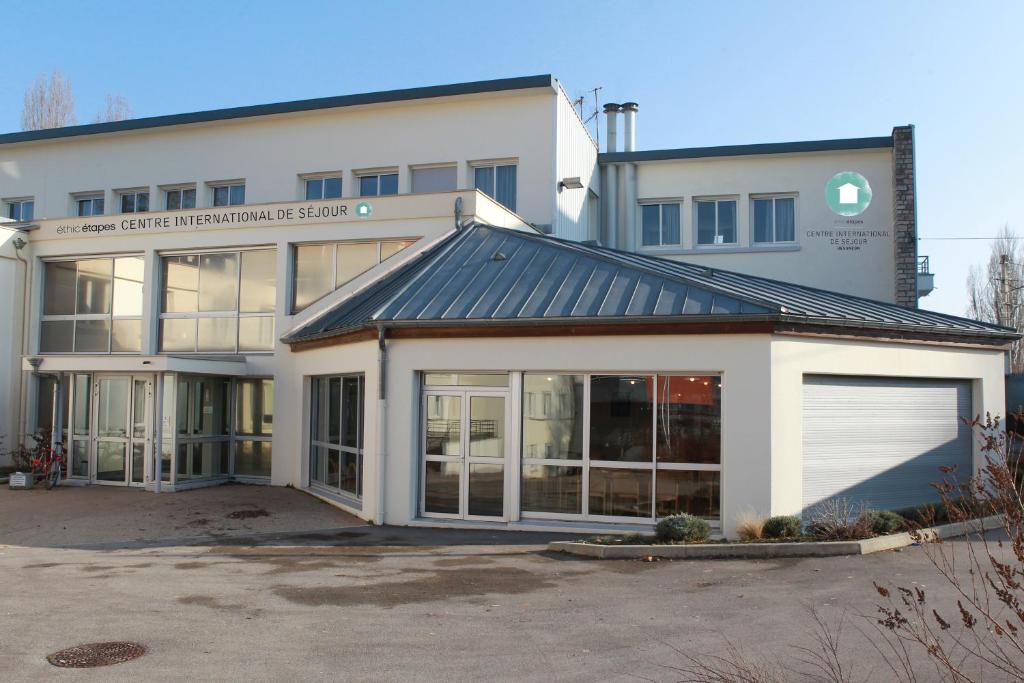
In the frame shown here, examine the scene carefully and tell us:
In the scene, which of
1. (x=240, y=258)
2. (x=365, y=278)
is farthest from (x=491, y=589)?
(x=240, y=258)

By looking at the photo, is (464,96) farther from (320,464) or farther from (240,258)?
(320,464)

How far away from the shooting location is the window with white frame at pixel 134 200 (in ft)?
82.0

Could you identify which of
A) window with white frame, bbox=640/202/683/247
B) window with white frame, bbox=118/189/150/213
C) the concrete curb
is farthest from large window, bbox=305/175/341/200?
the concrete curb

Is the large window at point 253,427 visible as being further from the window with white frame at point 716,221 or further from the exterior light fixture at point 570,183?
the window with white frame at point 716,221

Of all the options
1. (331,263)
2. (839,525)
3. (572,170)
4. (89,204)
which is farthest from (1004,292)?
(89,204)

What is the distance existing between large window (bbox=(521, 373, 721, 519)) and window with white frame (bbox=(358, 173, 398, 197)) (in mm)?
11400

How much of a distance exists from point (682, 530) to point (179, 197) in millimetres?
19197

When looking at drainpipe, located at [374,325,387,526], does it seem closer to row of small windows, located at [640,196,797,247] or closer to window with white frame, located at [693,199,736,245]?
row of small windows, located at [640,196,797,247]

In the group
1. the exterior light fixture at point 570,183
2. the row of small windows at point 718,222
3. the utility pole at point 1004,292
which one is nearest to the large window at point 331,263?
the exterior light fixture at point 570,183

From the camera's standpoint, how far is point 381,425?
13203 millimetres

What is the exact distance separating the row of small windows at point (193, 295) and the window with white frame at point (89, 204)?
5.60 m

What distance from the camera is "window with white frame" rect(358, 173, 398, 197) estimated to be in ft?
74.9

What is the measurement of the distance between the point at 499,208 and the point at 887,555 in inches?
436

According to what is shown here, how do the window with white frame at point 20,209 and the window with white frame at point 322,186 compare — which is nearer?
the window with white frame at point 322,186
